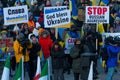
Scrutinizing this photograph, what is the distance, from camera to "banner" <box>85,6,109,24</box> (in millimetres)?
15767

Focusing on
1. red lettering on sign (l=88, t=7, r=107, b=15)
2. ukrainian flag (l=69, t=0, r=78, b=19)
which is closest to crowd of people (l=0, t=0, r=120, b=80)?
red lettering on sign (l=88, t=7, r=107, b=15)

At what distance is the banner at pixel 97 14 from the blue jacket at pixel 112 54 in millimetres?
1952

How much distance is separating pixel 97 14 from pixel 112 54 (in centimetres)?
214

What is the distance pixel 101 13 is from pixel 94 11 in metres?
0.23

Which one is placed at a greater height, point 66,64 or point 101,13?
point 101,13

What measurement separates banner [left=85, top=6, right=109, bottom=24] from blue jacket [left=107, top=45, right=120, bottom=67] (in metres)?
1.95

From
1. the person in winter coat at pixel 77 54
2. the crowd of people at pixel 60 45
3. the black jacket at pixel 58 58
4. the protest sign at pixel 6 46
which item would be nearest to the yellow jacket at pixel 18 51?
the crowd of people at pixel 60 45

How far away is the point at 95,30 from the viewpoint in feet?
52.6

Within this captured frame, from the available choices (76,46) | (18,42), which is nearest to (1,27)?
(18,42)

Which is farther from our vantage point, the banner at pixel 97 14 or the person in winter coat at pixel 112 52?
the banner at pixel 97 14

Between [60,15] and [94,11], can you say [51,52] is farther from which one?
[94,11]

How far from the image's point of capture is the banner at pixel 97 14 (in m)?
15.8

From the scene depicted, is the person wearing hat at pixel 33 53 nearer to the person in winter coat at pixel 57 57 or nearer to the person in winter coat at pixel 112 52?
the person in winter coat at pixel 57 57

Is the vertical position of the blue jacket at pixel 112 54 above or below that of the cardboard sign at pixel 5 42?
below
